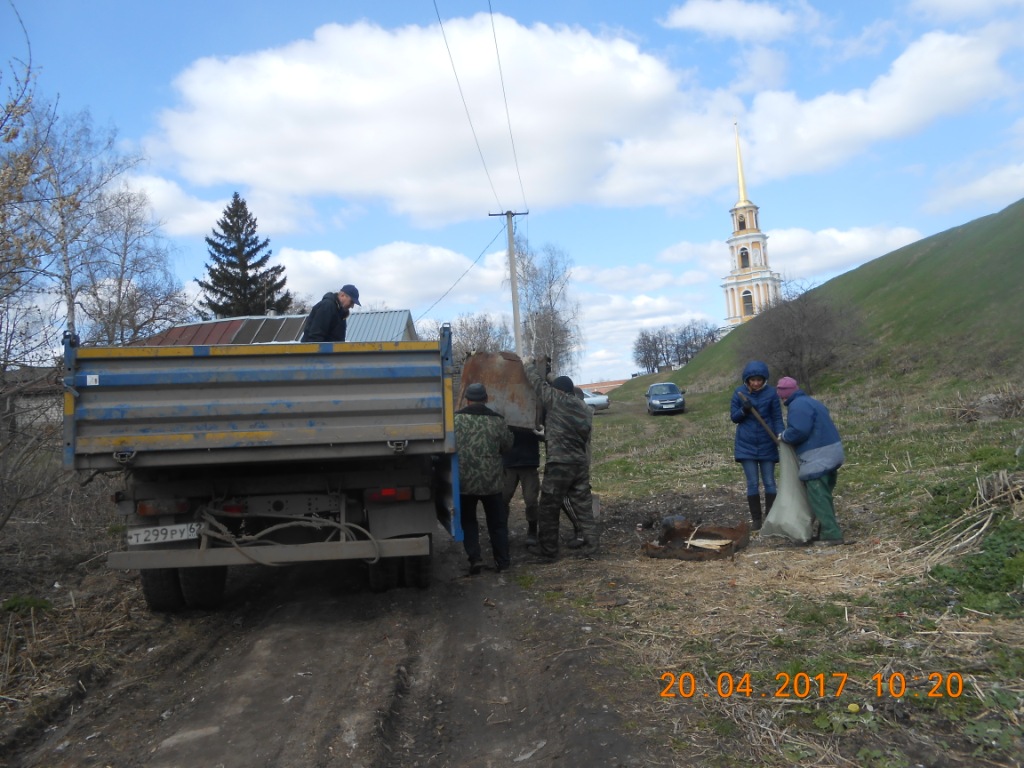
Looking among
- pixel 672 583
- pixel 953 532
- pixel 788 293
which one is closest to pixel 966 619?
pixel 953 532

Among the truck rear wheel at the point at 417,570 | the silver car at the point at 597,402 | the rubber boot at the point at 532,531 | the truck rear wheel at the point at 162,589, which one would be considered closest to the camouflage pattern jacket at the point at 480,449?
the truck rear wheel at the point at 417,570

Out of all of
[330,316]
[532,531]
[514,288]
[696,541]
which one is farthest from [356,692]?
[514,288]

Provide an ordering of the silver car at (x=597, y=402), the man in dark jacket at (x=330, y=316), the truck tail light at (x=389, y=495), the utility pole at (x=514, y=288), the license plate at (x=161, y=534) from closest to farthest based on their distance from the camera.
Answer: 1. the license plate at (x=161, y=534)
2. the truck tail light at (x=389, y=495)
3. the man in dark jacket at (x=330, y=316)
4. the utility pole at (x=514, y=288)
5. the silver car at (x=597, y=402)

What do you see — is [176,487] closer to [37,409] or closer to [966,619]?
[37,409]

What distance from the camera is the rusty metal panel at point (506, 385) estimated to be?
848 centimetres

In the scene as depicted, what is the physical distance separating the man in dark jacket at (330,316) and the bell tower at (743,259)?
8692 centimetres

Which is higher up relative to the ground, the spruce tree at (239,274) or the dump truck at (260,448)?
the spruce tree at (239,274)

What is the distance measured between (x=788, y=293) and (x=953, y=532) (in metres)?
31.6

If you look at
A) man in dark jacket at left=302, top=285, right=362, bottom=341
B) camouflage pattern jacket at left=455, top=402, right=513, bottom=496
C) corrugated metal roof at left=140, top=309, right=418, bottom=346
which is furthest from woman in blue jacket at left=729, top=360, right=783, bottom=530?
corrugated metal roof at left=140, top=309, right=418, bottom=346

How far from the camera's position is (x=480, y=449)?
24.1 feet

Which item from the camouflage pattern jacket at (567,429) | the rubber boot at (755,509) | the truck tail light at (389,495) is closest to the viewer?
the truck tail light at (389,495)

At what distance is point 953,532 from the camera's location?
21.0 ft
